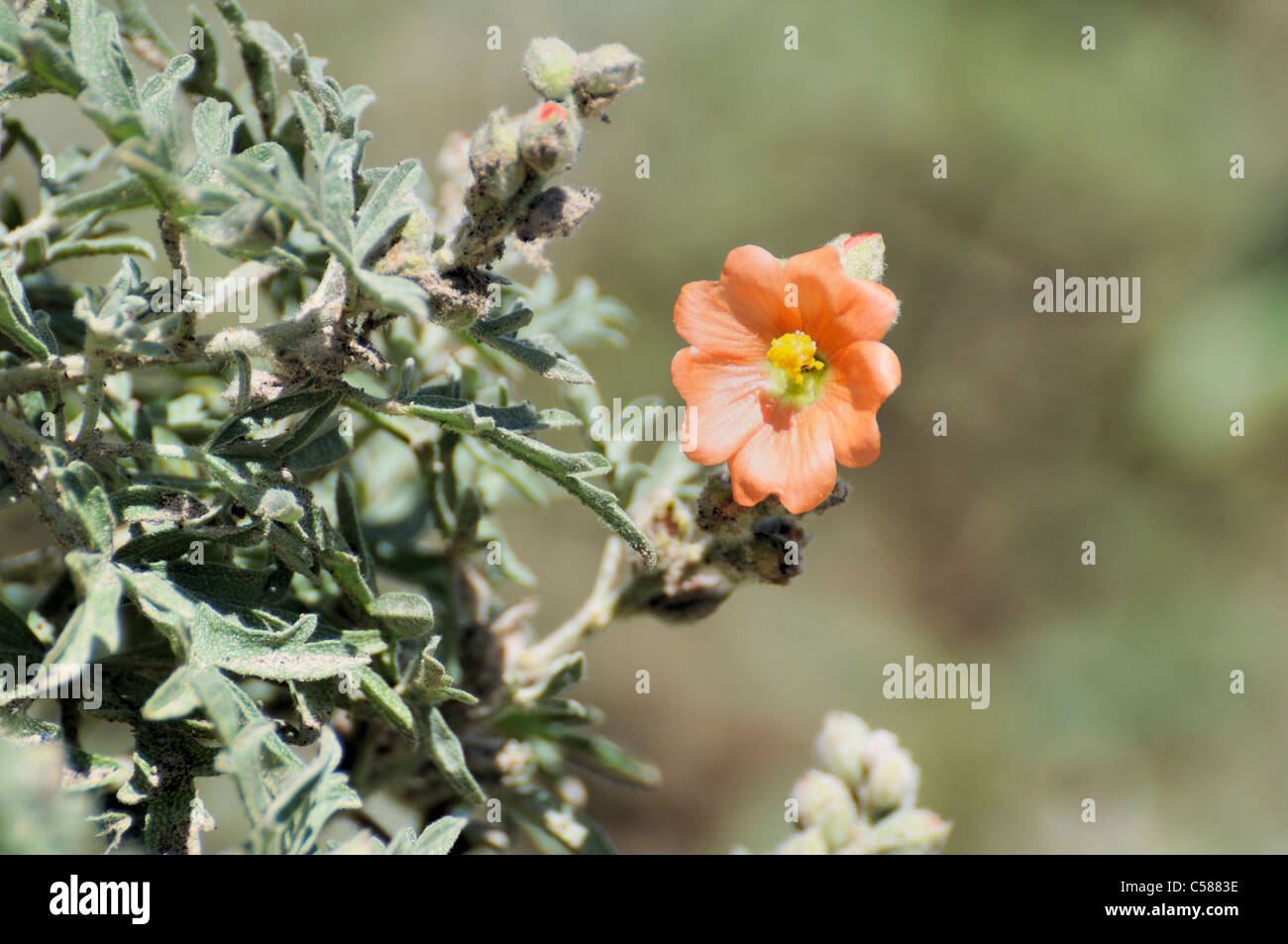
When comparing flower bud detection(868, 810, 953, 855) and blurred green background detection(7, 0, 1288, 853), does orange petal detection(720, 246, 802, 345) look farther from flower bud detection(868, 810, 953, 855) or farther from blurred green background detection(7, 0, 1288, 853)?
blurred green background detection(7, 0, 1288, 853)

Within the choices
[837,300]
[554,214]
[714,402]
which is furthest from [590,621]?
[554,214]

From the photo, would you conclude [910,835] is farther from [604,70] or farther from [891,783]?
[604,70]

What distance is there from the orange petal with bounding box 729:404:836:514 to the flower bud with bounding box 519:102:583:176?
0.58 meters

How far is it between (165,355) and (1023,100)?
4417 millimetres

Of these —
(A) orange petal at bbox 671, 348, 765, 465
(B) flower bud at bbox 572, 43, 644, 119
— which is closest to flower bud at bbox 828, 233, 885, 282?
(A) orange petal at bbox 671, 348, 765, 465

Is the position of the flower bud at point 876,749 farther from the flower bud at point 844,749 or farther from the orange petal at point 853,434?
the orange petal at point 853,434

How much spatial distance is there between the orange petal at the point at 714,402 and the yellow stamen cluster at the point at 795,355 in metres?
0.05

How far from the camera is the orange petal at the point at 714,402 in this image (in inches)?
66.4

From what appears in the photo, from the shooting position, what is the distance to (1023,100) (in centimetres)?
477

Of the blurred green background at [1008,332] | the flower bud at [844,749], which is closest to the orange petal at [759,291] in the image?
the flower bud at [844,749]

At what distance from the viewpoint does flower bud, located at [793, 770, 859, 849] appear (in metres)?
1.63
